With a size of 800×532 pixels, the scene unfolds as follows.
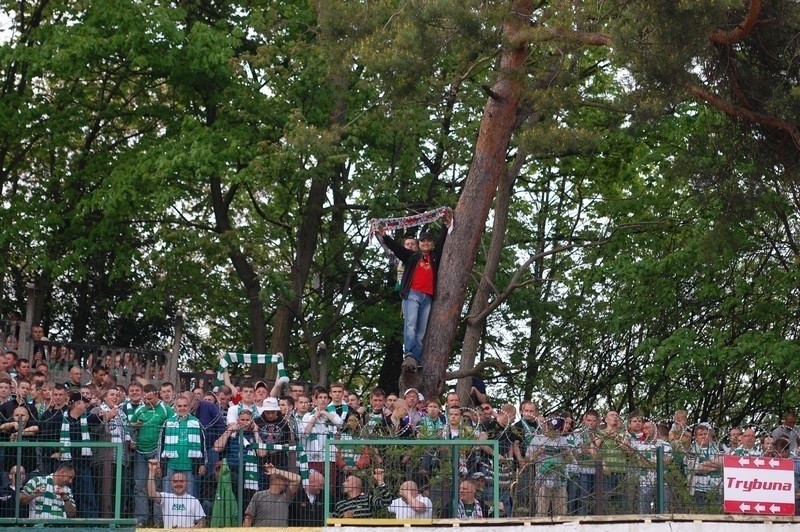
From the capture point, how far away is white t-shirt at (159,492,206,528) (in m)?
14.7

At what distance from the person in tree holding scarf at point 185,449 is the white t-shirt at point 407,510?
2.07 meters

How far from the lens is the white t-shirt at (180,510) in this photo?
14656 mm

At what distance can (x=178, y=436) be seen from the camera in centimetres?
1491

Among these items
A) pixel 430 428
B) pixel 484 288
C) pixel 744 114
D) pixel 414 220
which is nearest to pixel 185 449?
pixel 430 428

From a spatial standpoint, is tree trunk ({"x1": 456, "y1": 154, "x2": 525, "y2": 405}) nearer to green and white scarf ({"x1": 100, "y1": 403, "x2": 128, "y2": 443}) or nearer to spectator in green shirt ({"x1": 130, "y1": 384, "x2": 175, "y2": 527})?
spectator in green shirt ({"x1": 130, "y1": 384, "x2": 175, "y2": 527})

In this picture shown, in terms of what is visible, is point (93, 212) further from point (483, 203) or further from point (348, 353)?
point (483, 203)

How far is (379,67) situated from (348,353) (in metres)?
18.1

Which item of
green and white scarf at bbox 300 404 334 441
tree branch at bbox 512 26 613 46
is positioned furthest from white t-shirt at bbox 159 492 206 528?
tree branch at bbox 512 26 613 46

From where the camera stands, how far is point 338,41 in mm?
21375

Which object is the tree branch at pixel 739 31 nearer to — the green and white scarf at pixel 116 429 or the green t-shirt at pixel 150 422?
the green t-shirt at pixel 150 422

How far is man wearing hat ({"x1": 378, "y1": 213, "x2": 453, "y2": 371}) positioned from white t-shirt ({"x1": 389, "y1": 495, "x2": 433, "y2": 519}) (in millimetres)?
5635

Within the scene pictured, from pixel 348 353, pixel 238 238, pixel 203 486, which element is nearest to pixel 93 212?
pixel 238 238

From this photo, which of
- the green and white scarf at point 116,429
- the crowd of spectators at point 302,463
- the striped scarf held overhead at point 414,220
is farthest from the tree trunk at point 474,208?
the green and white scarf at point 116,429

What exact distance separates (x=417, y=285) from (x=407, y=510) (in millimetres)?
6578
